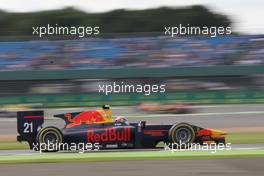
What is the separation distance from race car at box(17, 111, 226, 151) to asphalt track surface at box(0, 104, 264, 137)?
21.2ft

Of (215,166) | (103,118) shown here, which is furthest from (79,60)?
(215,166)

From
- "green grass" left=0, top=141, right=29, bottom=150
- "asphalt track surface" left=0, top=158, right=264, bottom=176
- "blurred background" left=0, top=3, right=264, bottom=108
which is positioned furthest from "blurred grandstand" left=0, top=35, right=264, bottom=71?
"asphalt track surface" left=0, top=158, right=264, bottom=176

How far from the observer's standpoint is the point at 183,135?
11.2m

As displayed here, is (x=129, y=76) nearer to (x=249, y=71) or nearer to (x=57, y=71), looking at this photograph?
(x=57, y=71)

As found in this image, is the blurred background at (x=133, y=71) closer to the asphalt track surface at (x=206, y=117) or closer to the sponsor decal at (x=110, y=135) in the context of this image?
the asphalt track surface at (x=206, y=117)

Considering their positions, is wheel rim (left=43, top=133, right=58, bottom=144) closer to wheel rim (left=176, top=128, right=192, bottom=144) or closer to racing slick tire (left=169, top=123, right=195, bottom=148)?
racing slick tire (left=169, top=123, right=195, bottom=148)

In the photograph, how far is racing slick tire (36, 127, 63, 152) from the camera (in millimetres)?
11211

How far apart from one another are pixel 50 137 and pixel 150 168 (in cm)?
335

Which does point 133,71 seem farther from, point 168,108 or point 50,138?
point 50,138

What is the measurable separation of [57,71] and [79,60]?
143 cm

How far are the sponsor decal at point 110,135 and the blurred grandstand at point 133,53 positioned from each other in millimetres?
19586

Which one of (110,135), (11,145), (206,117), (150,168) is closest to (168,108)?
(206,117)

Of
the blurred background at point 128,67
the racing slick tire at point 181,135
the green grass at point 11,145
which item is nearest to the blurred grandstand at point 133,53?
the blurred background at point 128,67

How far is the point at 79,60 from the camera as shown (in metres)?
31.5
